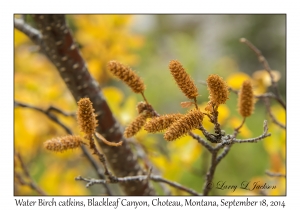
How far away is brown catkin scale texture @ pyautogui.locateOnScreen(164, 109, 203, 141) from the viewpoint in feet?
2.15

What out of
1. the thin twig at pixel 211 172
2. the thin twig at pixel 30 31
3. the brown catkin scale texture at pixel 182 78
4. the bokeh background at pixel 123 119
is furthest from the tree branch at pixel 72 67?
the brown catkin scale texture at pixel 182 78

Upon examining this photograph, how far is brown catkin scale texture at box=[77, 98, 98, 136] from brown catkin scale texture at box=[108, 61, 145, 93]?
0.31 feet

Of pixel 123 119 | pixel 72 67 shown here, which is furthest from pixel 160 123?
pixel 123 119

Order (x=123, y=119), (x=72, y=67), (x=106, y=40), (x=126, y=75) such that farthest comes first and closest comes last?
1. (x=106, y=40)
2. (x=123, y=119)
3. (x=72, y=67)
4. (x=126, y=75)

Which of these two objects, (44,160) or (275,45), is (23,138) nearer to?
(44,160)

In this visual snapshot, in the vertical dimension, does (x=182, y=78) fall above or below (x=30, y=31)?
below

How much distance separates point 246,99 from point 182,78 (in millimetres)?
120

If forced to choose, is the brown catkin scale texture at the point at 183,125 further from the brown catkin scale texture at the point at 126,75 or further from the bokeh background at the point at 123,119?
the bokeh background at the point at 123,119

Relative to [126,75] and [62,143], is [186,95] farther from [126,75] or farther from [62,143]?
[62,143]

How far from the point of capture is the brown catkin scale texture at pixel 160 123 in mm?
708

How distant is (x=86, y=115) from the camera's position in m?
0.69

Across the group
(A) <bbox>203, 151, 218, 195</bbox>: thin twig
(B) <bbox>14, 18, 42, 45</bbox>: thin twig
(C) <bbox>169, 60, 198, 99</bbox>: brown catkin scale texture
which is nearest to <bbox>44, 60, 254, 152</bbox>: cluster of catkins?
(C) <bbox>169, 60, 198, 99</bbox>: brown catkin scale texture

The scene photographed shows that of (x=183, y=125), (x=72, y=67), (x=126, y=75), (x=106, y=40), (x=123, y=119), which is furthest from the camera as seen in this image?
(x=106, y=40)
